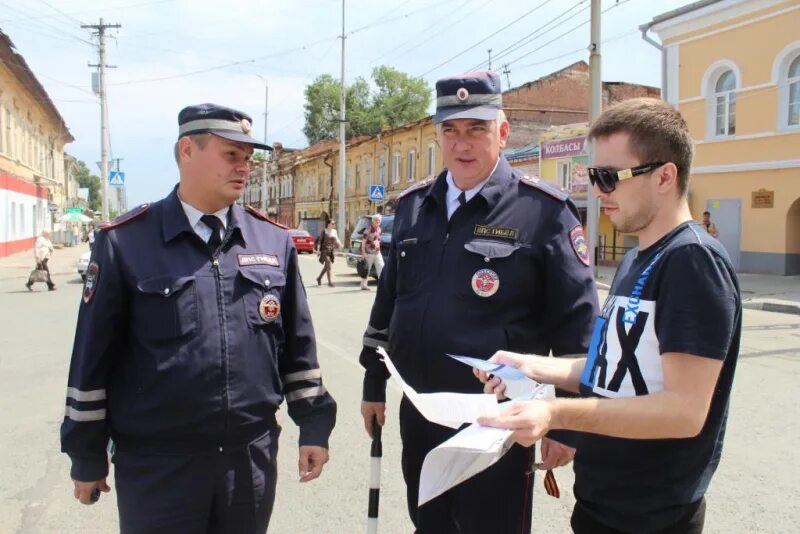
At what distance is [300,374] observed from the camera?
8.25ft

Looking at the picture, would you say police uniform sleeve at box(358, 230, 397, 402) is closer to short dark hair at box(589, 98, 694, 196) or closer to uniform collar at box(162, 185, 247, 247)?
uniform collar at box(162, 185, 247, 247)

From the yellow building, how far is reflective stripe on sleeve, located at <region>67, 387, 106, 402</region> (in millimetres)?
18355

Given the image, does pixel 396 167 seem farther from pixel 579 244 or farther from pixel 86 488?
pixel 86 488

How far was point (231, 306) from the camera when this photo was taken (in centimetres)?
222

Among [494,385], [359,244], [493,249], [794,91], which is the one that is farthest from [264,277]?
[794,91]

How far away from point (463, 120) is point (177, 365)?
4.71 feet

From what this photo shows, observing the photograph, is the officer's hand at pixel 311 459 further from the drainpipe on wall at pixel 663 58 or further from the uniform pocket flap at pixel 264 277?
the drainpipe on wall at pixel 663 58

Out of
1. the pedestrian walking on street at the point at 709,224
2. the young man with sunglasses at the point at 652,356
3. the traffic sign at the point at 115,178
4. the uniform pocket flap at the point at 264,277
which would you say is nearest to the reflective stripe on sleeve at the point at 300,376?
the uniform pocket flap at the point at 264,277

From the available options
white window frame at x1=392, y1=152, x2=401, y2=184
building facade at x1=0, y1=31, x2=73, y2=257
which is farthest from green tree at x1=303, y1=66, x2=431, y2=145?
building facade at x1=0, y1=31, x2=73, y2=257

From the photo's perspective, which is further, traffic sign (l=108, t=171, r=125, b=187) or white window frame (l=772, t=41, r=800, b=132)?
traffic sign (l=108, t=171, r=125, b=187)

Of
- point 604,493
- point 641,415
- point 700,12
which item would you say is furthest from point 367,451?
point 700,12

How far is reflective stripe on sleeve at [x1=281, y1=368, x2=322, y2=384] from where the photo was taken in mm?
2514

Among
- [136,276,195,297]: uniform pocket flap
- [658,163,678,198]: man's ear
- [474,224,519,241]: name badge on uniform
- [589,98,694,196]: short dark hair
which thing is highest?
[589,98,694,196]: short dark hair

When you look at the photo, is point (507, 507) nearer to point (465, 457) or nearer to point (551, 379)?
point (551, 379)
